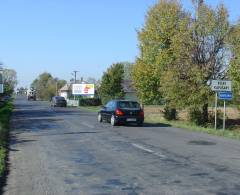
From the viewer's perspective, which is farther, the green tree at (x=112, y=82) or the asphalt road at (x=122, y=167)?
the green tree at (x=112, y=82)

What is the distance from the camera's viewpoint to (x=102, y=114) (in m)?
31.4

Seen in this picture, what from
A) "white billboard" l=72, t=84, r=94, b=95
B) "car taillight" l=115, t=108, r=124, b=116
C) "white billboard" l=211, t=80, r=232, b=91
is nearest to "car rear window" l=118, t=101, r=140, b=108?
"car taillight" l=115, t=108, r=124, b=116

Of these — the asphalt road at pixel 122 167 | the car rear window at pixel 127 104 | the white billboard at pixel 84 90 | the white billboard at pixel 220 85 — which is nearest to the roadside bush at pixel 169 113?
the car rear window at pixel 127 104

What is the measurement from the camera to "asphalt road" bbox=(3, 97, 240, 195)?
905 cm

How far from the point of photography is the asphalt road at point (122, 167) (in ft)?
29.7

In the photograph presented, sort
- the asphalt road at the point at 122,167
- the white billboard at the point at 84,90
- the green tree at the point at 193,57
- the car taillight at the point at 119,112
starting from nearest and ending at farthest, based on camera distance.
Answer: the asphalt road at the point at 122,167
the car taillight at the point at 119,112
the green tree at the point at 193,57
the white billboard at the point at 84,90

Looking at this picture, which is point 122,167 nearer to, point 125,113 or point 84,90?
point 125,113

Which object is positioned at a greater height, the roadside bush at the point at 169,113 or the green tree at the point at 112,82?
the green tree at the point at 112,82

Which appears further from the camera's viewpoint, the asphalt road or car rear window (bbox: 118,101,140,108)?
car rear window (bbox: 118,101,140,108)

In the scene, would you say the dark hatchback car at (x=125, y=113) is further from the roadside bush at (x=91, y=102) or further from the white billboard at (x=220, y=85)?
the roadside bush at (x=91, y=102)

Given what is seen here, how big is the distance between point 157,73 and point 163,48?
2.18m

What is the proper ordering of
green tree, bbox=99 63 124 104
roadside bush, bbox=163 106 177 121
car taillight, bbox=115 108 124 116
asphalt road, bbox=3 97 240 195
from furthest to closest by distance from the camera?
green tree, bbox=99 63 124 104 → roadside bush, bbox=163 106 177 121 → car taillight, bbox=115 108 124 116 → asphalt road, bbox=3 97 240 195

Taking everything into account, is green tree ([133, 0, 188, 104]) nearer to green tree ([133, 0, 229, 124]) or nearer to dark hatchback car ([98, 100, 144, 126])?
green tree ([133, 0, 229, 124])

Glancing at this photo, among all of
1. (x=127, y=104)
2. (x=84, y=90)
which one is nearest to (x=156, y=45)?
(x=127, y=104)
